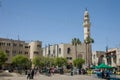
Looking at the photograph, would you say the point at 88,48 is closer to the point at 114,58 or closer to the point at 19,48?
the point at 114,58

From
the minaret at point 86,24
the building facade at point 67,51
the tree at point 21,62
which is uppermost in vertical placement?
the minaret at point 86,24

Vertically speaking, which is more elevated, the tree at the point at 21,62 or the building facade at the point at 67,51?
the building facade at the point at 67,51

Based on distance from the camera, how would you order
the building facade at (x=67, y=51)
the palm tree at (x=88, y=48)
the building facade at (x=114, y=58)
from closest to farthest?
the building facade at (x=114, y=58) → the palm tree at (x=88, y=48) → the building facade at (x=67, y=51)

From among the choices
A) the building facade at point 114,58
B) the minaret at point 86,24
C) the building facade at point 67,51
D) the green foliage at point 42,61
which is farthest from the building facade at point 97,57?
the green foliage at point 42,61

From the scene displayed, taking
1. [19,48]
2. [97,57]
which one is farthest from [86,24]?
[19,48]

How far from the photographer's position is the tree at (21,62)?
71.8 m

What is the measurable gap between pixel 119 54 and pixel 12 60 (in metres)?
29.6

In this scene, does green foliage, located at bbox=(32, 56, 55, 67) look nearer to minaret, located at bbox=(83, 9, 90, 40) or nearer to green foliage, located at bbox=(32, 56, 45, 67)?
green foliage, located at bbox=(32, 56, 45, 67)

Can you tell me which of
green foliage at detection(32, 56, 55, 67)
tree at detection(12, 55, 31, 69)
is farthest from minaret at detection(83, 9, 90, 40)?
tree at detection(12, 55, 31, 69)

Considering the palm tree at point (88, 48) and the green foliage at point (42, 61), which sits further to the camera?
the palm tree at point (88, 48)

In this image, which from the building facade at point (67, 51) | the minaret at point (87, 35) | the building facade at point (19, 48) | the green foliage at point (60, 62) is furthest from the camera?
the building facade at point (67, 51)

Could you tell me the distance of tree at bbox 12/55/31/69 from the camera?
71750mm

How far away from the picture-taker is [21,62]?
72.2 metres

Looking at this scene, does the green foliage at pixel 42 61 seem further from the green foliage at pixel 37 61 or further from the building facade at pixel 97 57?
the building facade at pixel 97 57
